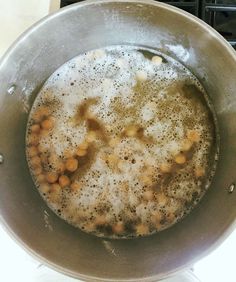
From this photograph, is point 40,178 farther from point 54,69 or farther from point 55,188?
point 54,69

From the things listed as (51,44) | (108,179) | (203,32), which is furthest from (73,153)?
(203,32)

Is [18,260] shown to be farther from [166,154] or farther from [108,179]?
[166,154]

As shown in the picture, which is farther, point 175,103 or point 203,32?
point 175,103

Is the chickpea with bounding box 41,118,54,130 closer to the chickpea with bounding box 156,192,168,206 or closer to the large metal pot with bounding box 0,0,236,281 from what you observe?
the large metal pot with bounding box 0,0,236,281

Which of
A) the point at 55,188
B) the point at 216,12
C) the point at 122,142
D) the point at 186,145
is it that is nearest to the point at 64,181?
the point at 55,188

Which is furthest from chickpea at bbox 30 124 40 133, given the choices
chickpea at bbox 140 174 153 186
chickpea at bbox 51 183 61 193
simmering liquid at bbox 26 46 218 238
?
chickpea at bbox 140 174 153 186

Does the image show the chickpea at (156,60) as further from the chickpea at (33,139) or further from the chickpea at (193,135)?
the chickpea at (33,139)

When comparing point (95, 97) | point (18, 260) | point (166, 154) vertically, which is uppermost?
point (95, 97)
